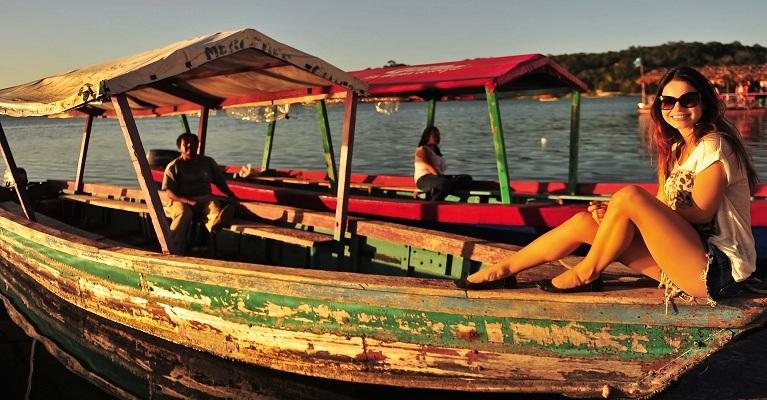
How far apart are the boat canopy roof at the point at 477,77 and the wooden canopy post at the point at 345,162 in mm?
1705

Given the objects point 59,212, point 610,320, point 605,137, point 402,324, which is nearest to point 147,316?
point 402,324

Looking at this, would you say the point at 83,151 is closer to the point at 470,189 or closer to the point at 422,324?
the point at 470,189

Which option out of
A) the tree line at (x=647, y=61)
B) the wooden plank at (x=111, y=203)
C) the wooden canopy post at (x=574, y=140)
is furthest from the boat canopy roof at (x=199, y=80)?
the tree line at (x=647, y=61)

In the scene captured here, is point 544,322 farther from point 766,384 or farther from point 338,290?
point 766,384

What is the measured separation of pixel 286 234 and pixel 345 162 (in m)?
0.95

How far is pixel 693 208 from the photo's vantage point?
3211 mm

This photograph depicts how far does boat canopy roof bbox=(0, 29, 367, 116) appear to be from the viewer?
4512mm

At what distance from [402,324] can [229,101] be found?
15.6 ft

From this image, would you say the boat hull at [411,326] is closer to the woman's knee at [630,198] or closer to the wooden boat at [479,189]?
the woman's knee at [630,198]

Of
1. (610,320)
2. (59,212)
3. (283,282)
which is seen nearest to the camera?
(610,320)

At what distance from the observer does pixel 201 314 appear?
514 centimetres

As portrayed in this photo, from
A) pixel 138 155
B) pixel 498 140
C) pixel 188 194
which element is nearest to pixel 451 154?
pixel 498 140

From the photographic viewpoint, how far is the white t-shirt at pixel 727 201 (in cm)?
310

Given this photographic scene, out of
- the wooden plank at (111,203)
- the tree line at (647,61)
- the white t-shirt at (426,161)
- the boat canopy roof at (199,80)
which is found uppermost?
the tree line at (647,61)
